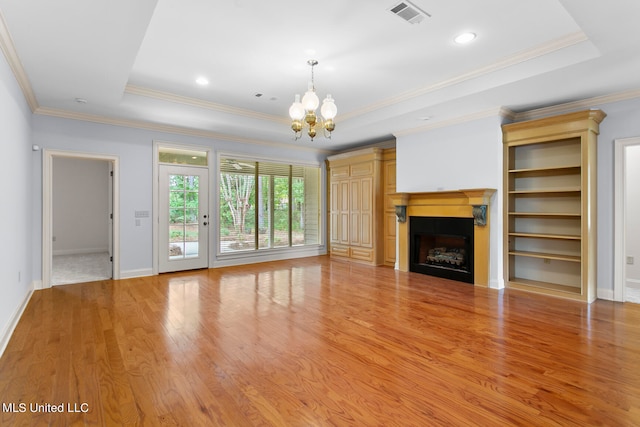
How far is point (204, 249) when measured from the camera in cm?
655

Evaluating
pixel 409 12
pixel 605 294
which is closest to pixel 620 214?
pixel 605 294

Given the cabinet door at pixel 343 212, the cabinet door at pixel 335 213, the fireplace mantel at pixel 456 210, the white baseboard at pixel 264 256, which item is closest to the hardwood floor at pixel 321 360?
the fireplace mantel at pixel 456 210

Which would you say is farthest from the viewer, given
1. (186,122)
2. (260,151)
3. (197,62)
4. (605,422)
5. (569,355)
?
(260,151)

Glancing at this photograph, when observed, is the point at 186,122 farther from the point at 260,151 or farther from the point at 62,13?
the point at 62,13

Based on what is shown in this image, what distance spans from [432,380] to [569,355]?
52.7 inches

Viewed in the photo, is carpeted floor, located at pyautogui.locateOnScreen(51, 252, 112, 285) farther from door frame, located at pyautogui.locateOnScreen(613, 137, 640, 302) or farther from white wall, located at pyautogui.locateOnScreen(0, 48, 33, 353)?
door frame, located at pyautogui.locateOnScreen(613, 137, 640, 302)

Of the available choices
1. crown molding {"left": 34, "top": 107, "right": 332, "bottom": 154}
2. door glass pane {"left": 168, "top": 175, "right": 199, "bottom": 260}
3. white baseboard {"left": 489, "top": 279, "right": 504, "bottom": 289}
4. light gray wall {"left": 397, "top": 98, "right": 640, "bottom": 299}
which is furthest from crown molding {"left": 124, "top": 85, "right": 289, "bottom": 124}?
white baseboard {"left": 489, "top": 279, "right": 504, "bottom": 289}

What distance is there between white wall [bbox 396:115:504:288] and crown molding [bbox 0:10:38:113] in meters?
5.54

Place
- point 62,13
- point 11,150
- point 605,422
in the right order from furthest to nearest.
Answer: point 11,150, point 62,13, point 605,422

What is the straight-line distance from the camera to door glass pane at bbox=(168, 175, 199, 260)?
618cm

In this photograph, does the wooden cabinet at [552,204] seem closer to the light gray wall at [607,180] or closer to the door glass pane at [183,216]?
the light gray wall at [607,180]

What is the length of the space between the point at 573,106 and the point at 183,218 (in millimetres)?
6689

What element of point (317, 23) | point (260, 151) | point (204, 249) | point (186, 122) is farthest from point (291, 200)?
point (317, 23)

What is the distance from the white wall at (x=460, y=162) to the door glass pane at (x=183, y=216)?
4089 millimetres
